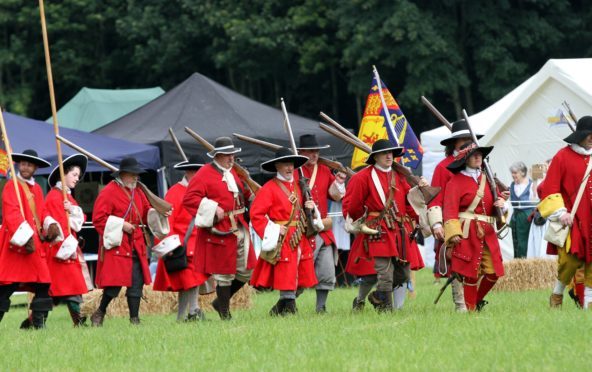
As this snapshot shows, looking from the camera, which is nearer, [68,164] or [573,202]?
[573,202]

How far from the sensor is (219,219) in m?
12.8

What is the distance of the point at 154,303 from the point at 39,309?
335cm

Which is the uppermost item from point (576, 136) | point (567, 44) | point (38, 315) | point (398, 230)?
point (567, 44)

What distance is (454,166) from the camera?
11.7 meters

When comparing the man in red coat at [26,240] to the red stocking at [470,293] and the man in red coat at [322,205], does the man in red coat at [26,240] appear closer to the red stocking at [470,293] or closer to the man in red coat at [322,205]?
the man in red coat at [322,205]

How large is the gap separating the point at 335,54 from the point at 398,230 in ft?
92.4

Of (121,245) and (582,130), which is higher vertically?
(582,130)

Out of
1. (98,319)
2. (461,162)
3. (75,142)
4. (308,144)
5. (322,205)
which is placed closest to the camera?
(461,162)

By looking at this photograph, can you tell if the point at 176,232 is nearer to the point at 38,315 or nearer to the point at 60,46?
the point at 38,315

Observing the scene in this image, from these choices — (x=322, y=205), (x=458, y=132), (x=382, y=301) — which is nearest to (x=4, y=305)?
(x=322, y=205)

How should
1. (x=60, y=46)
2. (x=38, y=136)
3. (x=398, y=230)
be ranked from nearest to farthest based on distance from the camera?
(x=398, y=230) → (x=38, y=136) → (x=60, y=46)

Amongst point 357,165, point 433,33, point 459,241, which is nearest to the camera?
point 459,241

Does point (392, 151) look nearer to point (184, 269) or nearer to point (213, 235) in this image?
point (213, 235)

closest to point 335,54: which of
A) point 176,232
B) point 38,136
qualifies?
point 38,136
